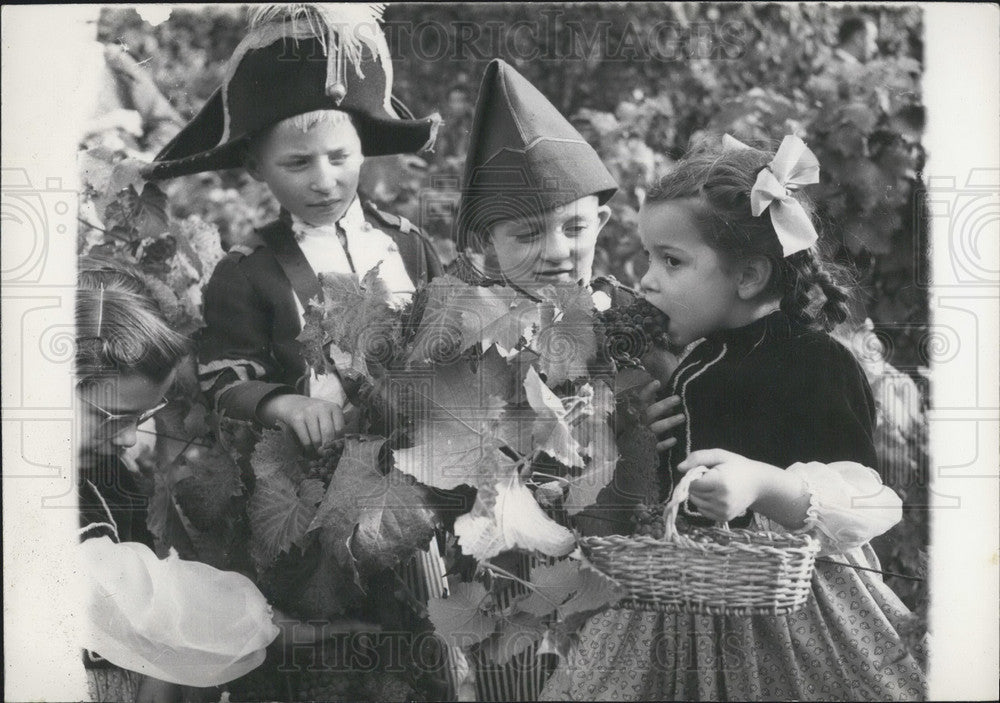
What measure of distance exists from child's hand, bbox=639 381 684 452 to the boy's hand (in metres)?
0.65

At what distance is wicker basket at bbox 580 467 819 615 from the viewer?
206 centimetres

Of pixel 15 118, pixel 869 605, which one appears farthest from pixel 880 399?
pixel 15 118

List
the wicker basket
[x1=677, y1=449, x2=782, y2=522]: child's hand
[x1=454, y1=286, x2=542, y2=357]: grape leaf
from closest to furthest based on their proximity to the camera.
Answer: the wicker basket < [x1=677, y1=449, x2=782, y2=522]: child's hand < [x1=454, y1=286, x2=542, y2=357]: grape leaf

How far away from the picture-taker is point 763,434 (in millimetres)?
2262

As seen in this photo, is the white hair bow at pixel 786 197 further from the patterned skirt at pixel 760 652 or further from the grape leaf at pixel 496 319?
the patterned skirt at pixel 760 652

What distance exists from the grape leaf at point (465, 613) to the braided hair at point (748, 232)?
2.84 ft

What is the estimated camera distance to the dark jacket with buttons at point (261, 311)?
7.79 feet

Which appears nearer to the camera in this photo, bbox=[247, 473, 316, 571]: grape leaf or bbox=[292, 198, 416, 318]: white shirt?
bbox=[247, 473, 316, 571]: grape leaf

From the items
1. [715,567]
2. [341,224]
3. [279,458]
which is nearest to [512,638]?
[715,567]

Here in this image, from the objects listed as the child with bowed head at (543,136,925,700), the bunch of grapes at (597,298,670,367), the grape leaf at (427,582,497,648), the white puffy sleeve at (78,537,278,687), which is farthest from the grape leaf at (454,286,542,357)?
the white puffy sleeve at (78,537,278,687)

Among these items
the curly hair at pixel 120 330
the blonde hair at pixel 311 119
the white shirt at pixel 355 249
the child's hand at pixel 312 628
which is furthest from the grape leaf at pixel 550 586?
the blonde hair at pixel 311 119

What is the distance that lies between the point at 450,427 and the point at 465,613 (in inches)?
15.5

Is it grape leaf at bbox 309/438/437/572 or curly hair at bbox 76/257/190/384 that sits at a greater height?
→ curly hair at bbox 76/257/190/384

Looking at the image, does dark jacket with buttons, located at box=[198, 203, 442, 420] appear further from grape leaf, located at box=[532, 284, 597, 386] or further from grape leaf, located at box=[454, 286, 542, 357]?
grape leaf, located at box=[532, 284, 597, 386]
